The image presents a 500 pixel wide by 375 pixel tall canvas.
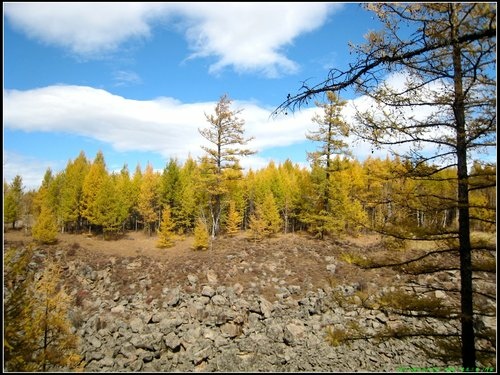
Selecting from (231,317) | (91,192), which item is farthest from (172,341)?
(91,192)

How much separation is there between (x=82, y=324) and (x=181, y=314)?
554 centimetres

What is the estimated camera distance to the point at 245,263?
25.2m

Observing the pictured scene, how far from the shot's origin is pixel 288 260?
84.6ft

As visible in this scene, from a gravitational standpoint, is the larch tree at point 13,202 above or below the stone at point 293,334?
above

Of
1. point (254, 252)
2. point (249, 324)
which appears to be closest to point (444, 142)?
point (249, 324)

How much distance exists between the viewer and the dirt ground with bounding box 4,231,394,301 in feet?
73.0

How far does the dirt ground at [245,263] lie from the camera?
73.0 ft

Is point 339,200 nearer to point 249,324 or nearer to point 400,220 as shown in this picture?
point 249,324

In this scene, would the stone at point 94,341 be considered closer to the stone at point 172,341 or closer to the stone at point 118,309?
the stone at point 118,309

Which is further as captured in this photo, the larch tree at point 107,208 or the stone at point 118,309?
the larch tree at point 107,208

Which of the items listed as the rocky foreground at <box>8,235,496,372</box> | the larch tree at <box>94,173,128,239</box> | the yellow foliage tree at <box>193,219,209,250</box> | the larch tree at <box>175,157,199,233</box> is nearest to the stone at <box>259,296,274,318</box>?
the rocky foreground at <box>8,235,496,372</box>

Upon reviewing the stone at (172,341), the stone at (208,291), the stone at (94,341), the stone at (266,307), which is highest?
the stone at (208,291)

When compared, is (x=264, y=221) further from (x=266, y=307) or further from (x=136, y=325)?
(x=136, y=325)

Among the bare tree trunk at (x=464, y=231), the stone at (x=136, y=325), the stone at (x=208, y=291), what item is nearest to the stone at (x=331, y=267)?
the stone at (x=208, y=291)
